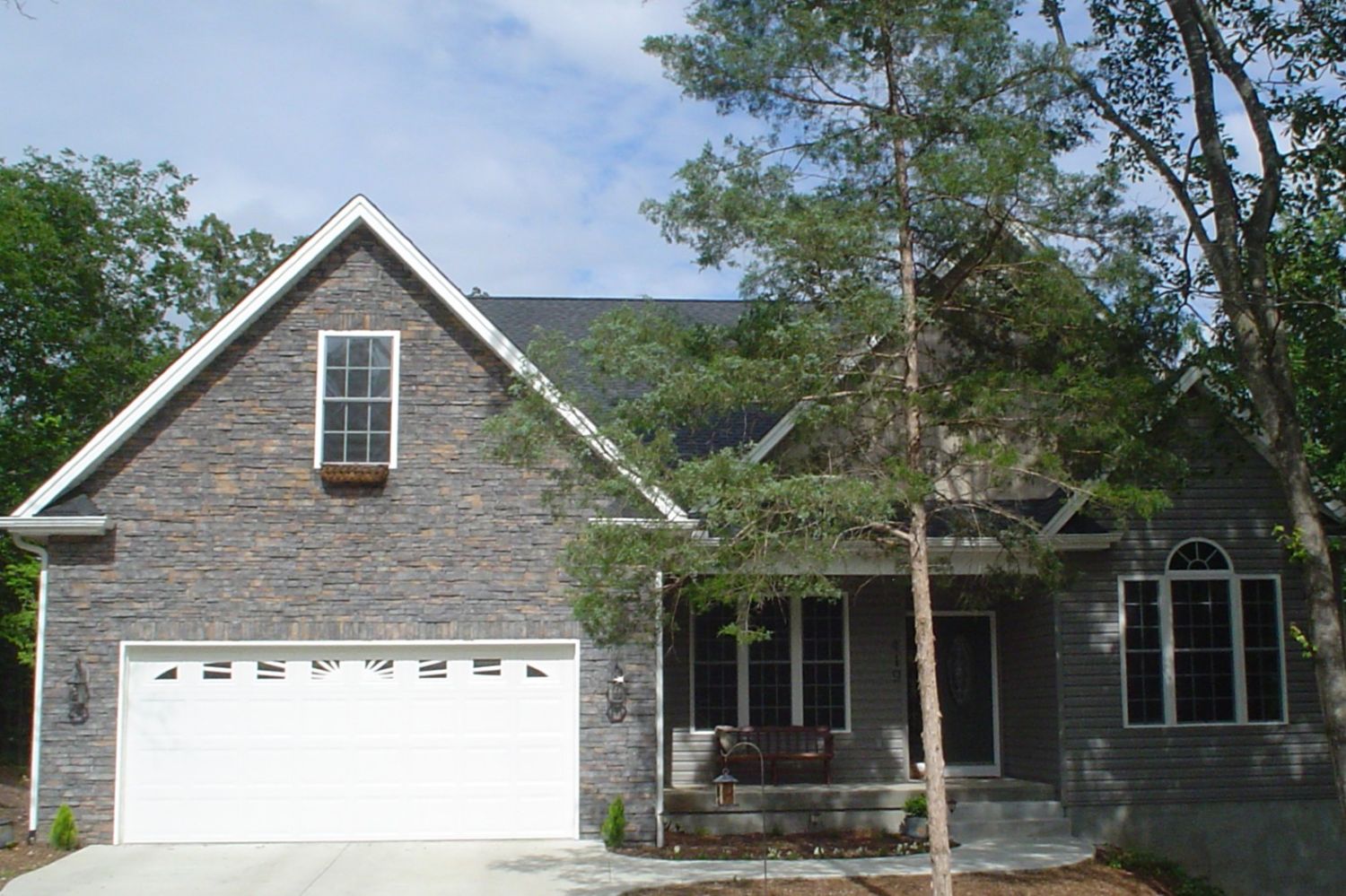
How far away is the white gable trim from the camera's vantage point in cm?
1359

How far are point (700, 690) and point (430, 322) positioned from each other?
541cm

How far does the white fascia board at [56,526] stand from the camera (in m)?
13.2

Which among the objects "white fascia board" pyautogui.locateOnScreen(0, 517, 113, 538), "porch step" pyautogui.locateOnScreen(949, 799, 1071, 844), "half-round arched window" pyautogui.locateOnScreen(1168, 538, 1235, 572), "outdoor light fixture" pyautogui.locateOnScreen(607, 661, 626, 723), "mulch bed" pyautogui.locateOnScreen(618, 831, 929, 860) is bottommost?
"mulch bed" pyautogui.locateOnScreen(618, 831, 929, 860)

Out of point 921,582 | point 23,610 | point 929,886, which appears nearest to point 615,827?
point 929,886

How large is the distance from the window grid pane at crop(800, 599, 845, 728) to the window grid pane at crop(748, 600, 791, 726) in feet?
0.72

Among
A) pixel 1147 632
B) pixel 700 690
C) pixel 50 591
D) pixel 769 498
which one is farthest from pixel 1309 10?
pixel 50 591

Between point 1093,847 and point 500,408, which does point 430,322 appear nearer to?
point 500,408

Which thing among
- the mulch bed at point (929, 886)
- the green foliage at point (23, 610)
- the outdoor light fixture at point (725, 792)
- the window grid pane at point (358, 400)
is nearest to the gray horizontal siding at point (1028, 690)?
the mulch bed at point (929, 886)

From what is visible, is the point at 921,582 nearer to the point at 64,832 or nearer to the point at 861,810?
the point at 861,810

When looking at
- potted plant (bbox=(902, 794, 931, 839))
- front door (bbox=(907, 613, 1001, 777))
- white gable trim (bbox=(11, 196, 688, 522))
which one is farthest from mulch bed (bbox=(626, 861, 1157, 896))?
white gable trim (bbox=(11, 196, 688, 522))

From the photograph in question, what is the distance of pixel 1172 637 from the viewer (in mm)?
14797

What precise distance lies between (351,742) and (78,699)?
2.72 meters

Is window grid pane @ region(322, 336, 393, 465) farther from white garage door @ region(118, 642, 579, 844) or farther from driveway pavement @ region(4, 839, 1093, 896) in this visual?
driveway pavement @ region(4, 839, 1093, 896)

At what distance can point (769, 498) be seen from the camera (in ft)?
32.3
